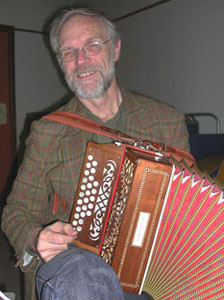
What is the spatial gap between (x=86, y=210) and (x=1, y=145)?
298cm

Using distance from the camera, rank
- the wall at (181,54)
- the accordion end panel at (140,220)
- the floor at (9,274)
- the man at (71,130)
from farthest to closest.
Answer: the wall at (181,54) → the floor at (9,274) → the man at (71,130) → the accordion end panel at (140,220)

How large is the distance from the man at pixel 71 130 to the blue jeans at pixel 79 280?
270mm

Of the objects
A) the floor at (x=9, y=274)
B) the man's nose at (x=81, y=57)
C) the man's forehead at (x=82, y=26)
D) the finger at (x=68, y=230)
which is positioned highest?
the man's forehead at (x=82, y=26)

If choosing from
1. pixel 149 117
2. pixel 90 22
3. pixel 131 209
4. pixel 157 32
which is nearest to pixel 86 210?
pixel 131 209

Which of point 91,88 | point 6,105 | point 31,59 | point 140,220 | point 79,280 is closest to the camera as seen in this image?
point 79,280

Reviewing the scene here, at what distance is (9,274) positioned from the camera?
2.36 metres

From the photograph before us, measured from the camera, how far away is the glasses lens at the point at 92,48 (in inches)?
49.1

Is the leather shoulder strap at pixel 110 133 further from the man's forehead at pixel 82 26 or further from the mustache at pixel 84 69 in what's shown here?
the man's forehead at pixel 82 26

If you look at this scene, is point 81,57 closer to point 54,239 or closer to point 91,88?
point 91,88

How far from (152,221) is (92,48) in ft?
2.31

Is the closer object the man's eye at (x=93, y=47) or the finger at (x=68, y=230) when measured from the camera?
the finger at (x=68, y=230)

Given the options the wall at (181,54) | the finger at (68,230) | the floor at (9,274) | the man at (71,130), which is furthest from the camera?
the wall at (181,54)

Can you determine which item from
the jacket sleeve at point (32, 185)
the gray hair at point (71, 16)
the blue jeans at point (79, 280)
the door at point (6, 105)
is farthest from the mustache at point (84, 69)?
the door at point (6, 105)

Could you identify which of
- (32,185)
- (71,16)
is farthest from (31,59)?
(32,185)
